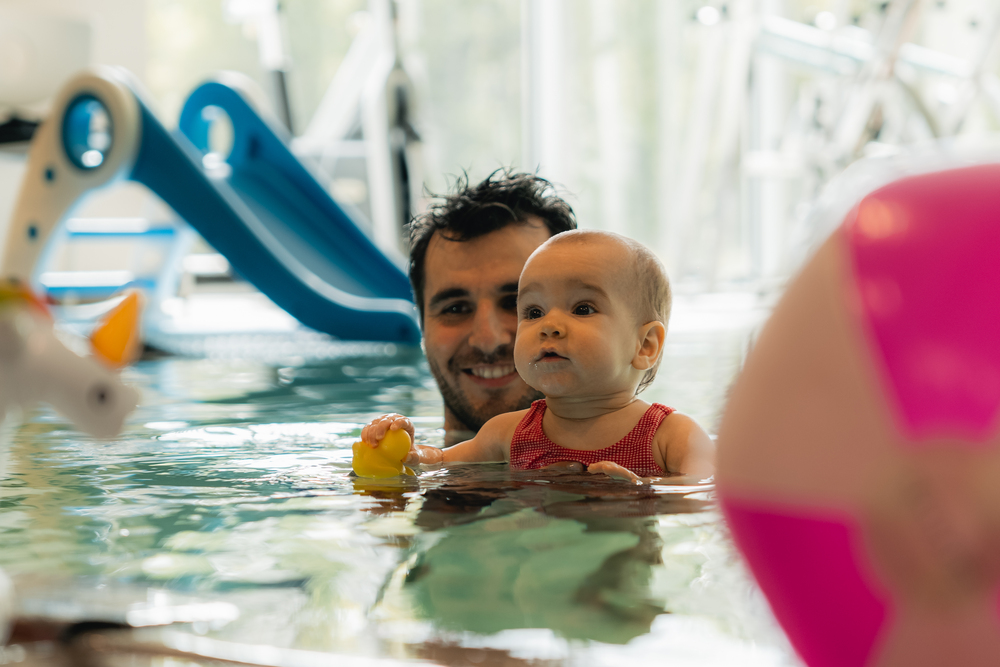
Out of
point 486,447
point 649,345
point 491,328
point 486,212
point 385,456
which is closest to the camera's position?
point 385,456

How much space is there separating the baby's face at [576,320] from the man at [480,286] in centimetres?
35

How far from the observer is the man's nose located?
193 cm

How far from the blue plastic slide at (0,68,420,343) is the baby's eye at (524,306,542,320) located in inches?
103

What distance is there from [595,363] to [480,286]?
472 mm

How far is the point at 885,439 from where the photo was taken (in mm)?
682

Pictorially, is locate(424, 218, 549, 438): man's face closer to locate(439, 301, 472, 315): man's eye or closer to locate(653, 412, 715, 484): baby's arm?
locate(439, 301, 472, 315): man's eye

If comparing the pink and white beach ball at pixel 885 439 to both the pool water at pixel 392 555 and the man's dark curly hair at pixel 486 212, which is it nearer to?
the pool water at pixel 392 555

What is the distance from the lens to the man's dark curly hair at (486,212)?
6.72 feet

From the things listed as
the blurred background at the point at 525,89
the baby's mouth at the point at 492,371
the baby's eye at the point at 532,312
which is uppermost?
the blurred background at the point at 525,89

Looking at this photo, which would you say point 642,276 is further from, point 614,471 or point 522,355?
point 614,471

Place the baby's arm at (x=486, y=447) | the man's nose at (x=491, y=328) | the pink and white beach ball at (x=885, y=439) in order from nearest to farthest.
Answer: the pink and white beach ball at (x=885, y=439) → the baby's arm at (x=486, y=447) → the man's nose at (x=491, y=328)

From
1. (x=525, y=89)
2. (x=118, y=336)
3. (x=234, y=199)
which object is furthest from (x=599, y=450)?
(x=525, y=89)

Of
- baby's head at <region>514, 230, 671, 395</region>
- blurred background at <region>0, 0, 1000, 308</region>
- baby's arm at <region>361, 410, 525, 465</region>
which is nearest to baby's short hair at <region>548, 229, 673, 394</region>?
baby's head at <region>514, 230, 671, 395</region>

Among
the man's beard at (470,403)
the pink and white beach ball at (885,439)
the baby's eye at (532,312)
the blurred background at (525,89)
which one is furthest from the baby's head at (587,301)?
the blurred background at (525,89)
